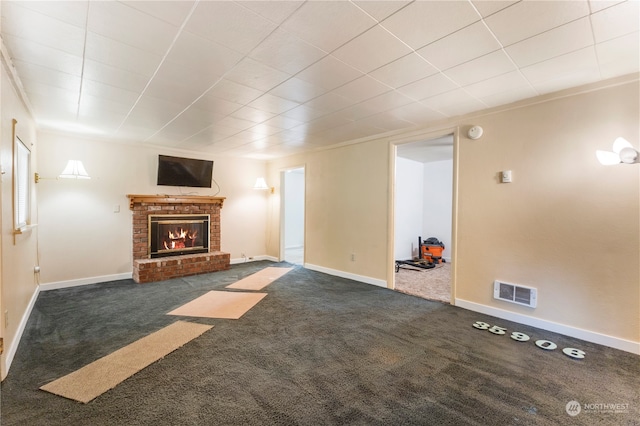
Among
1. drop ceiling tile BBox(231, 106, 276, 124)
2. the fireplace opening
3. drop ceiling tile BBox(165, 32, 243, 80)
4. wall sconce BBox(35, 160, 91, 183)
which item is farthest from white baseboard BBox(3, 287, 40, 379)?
drop ceiling tile BBox(231, 106, 276, 124)

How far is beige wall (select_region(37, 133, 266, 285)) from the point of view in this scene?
14.3 ft

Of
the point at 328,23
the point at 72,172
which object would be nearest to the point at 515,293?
the point at 328,23

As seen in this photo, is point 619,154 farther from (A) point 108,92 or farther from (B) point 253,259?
(B) point 253,259

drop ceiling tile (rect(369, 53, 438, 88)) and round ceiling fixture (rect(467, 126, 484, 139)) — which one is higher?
drop ceiling tile (rect(369, 53, 438, 88))

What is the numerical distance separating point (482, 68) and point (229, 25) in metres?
2.03

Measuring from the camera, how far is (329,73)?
246 centimetres

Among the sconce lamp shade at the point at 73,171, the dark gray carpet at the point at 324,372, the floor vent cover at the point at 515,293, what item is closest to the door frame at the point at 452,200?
the floor vent cover at the point at 515,293

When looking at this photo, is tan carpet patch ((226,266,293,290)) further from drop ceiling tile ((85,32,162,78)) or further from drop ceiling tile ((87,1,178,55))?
drop ceiling tile ((87,1,178,55))

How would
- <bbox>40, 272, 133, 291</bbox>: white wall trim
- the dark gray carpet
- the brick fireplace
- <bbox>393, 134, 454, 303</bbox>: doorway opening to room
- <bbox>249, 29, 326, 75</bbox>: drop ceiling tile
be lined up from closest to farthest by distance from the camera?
the dark gray carpet
<bbox>249, 29, 326, 75</bbox>: drop ceiling tile
<bbox>40, 272, 133, 291</bbox>: white wall trim
the brick fireplace
<bbox>393, 134, 454, 303</bbox>: doorway opening to room

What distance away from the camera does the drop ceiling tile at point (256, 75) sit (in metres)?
2.34

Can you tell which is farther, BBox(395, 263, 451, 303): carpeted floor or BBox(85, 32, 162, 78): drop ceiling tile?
BBox(395, 263, 451, 303): carpeted floor

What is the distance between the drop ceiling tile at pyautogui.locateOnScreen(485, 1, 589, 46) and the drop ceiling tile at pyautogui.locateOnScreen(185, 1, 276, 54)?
1439 millimetres

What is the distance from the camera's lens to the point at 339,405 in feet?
5.94

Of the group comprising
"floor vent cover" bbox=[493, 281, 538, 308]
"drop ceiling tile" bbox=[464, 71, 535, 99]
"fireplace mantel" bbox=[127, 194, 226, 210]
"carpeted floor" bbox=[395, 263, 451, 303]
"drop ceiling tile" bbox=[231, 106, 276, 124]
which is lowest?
"carpeted floor" bbox=[395, 263, 451, 303]
